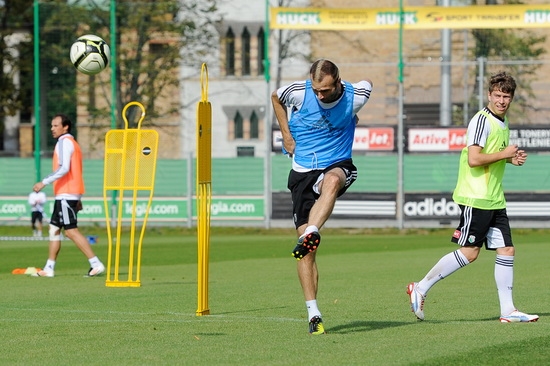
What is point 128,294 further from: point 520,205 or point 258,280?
point 520,205

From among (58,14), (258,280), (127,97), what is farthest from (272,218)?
(258,280)

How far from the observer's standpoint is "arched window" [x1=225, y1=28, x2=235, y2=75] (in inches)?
1449

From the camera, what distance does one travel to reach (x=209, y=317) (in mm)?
10953

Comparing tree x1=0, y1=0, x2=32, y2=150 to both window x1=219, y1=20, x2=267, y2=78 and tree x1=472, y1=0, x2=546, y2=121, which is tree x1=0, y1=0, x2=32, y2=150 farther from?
tree x1=472, y1=0, x2=546, y2=121

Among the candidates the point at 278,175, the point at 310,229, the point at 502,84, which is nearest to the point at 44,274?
the point at 502,84

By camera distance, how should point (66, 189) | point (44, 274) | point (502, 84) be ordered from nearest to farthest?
point (502, 84) → point (66, 189) → point (44, 274)

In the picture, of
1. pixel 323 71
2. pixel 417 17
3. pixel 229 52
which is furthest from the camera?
pixel 229 52

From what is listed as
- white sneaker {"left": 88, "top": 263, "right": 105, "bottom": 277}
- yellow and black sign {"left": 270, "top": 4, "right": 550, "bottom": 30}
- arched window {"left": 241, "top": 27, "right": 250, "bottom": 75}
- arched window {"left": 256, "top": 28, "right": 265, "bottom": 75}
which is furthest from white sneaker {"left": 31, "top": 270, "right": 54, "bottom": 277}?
arched window {"left": 241, "top": 27, "right": 250, "bottom": 75}

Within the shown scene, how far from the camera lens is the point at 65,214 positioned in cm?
1658

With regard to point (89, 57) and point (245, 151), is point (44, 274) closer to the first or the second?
point (89, 57)

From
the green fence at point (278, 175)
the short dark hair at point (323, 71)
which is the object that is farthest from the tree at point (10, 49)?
the short dark hair at point (323, 71)

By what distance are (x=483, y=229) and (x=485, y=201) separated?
0.81 ft

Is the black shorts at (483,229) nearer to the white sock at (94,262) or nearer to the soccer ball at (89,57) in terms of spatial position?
the white sock at (94,262)

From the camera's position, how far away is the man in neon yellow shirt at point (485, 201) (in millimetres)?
10523
